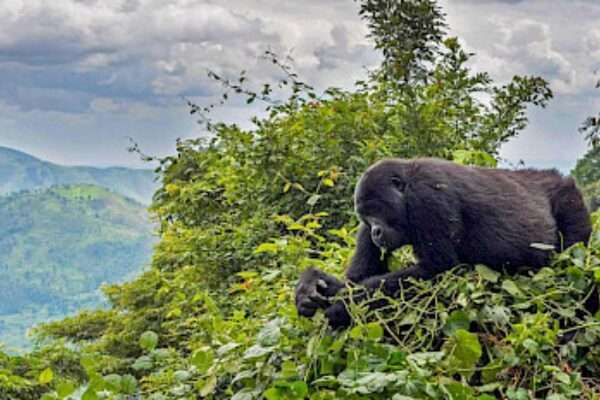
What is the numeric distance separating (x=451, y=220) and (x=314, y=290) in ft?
2.70

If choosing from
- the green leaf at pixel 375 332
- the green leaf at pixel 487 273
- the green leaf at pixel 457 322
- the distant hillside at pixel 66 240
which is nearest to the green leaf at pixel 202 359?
the green leaf at pixel 375 332

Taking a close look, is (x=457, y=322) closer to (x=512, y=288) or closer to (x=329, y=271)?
(x=512, y=288)

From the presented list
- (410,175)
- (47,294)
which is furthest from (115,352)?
(47,294)

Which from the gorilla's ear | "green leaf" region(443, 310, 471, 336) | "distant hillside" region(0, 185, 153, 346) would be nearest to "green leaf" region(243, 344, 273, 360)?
"green leaf" region(443, 310, 471, 336)

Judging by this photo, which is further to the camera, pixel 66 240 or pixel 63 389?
pixel 66 240

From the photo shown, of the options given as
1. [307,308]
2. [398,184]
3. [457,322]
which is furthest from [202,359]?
[398,184]

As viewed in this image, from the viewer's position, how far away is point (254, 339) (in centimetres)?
359

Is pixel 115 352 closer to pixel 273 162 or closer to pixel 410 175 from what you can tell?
pixel 273 162

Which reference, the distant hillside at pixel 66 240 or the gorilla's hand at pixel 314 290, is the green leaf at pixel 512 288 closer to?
the gorilla's hand at pixel 314 290

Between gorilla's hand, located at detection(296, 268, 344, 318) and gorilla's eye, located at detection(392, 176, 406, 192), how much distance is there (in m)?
0.62

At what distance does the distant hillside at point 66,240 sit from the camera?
144 meters

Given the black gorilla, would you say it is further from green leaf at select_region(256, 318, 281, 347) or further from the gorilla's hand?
green leaf at select_region(256, 318, 281, 347)

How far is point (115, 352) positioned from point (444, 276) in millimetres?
9939

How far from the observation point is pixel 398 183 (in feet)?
13.9
